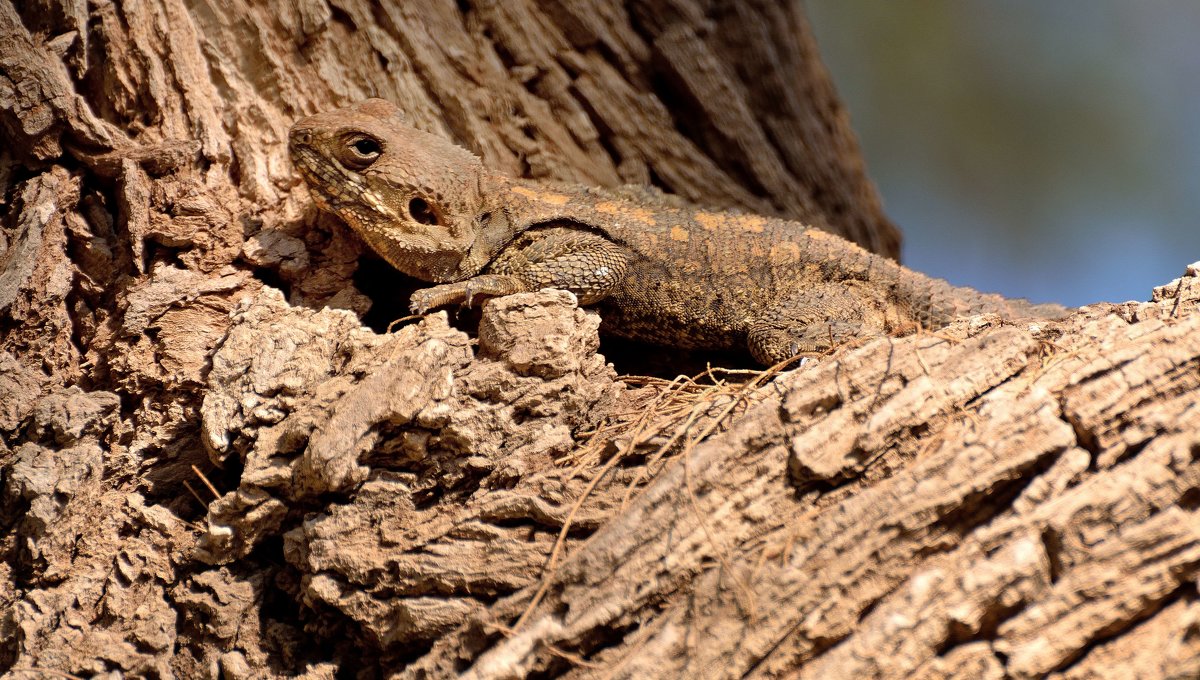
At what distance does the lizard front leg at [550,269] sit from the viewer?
4023 millimetres

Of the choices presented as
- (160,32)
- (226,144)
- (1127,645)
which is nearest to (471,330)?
(226,144)

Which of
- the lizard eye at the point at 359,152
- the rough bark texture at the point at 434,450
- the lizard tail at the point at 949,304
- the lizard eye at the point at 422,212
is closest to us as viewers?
the rough bark texture at the point at 434,450

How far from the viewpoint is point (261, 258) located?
414cm

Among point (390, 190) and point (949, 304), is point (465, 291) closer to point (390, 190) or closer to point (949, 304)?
point (390, 190)

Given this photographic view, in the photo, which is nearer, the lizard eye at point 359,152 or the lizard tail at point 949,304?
the lizard eye at point 359,152

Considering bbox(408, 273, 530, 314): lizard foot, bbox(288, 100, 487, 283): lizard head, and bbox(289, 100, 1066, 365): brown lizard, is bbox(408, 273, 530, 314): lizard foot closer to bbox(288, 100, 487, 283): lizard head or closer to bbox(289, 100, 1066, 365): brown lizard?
bbox(289, 100, 1066, 365): brown lizard

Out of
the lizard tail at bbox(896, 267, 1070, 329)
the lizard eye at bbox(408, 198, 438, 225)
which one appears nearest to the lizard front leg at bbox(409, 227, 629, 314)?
the lizard eye at bbox(408, 198, 438, 225)

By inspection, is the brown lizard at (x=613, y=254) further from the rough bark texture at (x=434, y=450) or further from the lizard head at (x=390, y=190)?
the rough bark texture at (x=434, y=450)

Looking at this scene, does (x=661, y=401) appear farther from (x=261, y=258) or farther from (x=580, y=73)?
(x=580, y=73)

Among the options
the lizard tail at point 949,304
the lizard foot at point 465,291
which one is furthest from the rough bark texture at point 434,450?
the lizard tail at point 949,304

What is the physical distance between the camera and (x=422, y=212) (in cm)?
428

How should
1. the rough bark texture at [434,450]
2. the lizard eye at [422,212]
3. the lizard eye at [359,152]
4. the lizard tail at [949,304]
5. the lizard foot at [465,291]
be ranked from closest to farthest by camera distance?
the rough bark texture at [434,450]
the lizard foot at [465,291]
the lizard eye at [359,152]
the lizard eye at [422,212]
the lizard tail at [949,304]

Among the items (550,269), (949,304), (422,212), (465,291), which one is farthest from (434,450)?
(949,304)

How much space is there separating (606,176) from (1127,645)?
4074 millimetres
